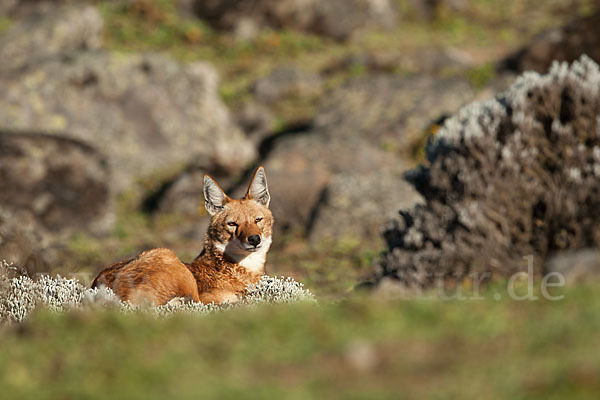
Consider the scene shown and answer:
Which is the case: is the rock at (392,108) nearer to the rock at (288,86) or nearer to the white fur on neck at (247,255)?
the rock at (288,86)

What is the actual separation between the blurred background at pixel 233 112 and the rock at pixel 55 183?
39 mm

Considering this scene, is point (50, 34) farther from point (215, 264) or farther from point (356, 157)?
point (215, 264)

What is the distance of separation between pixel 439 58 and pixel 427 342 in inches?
860

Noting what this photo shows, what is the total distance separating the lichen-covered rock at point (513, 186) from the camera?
8.74 meters

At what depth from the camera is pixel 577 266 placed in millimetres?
6996

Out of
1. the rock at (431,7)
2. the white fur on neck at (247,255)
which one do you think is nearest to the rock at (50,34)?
the rock at (431,7)

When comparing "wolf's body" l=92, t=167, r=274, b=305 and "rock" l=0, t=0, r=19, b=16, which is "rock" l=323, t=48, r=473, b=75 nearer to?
"rock" l=0, t=0, r=19, b=16

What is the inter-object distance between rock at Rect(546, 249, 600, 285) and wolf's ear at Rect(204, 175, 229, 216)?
3.80 metres

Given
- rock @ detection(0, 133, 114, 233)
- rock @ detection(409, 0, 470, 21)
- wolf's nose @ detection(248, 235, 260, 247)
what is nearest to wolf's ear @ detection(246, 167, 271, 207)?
wolf's nose @ detection(248, 235, 260, 247)

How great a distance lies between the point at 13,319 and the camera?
8102 millimetres

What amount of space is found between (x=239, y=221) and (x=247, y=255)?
16.2 inches

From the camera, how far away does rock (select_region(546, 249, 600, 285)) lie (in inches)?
262

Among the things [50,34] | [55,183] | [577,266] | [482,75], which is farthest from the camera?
[50,34]

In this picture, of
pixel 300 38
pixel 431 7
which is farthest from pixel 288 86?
pixel 431 7
